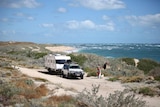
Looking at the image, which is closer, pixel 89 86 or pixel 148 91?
pixel 148 91

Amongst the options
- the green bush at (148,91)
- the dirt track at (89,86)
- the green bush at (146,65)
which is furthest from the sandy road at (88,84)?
the green bush at (146,65)

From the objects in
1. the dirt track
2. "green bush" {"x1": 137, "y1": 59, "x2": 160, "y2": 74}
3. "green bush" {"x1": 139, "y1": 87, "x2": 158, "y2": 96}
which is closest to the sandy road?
the dirt track

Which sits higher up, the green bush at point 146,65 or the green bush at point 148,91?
the green bush at point 148,91

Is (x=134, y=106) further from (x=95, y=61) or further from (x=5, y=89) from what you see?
(x=95, y=61)

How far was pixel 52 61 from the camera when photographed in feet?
128

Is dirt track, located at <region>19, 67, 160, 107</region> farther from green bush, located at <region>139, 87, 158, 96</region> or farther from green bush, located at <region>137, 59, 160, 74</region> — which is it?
green bush, located at <region>137, 59, 160, 74</region>

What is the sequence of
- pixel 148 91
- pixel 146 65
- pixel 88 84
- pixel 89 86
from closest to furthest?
pixel 148 91
pixel 89 86
pixel 88 84
pixel 146 65

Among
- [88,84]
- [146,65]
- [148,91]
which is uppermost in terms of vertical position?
[148,91]

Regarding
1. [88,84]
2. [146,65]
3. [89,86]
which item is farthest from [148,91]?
[146,65]

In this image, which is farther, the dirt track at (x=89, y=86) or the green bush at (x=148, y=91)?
the green bush at (x=148, y=91)

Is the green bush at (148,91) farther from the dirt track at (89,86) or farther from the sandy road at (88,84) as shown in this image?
the sandy road at (88,84)

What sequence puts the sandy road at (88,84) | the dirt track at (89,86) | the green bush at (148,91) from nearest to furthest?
the dirt track at (89,86) < the green bush at (148,91) < the sandy road at (88,84)

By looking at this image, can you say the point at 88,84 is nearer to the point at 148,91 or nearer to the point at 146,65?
the point at 148,91

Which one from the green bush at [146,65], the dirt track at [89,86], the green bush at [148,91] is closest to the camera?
the dirt track at [89,86]
